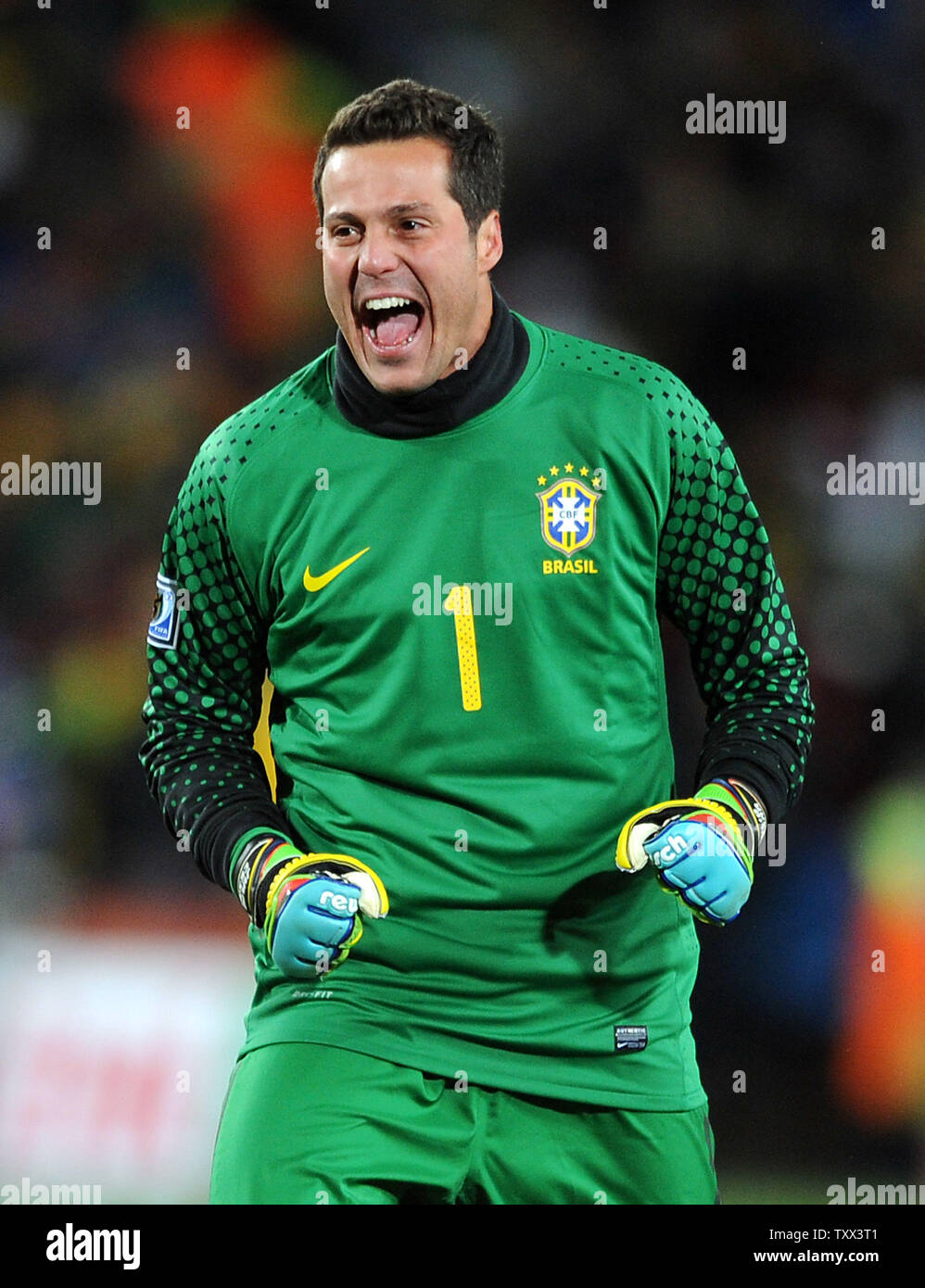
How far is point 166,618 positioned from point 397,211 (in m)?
0.60

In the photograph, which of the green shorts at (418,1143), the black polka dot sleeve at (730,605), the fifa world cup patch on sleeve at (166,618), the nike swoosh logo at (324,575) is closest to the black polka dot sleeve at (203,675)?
the fifa world cup patch on sleeve at (166,618)

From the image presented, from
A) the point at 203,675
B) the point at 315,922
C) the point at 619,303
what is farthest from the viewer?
the point at 619,303

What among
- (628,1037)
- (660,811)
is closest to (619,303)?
(660,811)

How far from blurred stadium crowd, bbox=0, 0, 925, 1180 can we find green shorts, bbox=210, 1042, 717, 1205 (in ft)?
2.39

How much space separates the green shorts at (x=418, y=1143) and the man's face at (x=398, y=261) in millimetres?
849

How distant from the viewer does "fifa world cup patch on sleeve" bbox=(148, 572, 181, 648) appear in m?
2.08

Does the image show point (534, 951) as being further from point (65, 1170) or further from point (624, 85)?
point (624, 85)

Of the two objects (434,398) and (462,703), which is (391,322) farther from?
(462,703)

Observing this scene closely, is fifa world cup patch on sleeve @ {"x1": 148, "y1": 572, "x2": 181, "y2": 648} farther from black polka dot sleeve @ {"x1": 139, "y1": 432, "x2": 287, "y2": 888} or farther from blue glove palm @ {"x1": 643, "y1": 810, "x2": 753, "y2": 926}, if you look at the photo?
blue glove palm @ {"x1": 643, "y1": 810, "x2": 753, "y2": 926}

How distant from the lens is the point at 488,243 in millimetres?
2105

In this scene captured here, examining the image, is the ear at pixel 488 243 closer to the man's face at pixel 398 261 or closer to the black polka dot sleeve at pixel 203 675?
the man's face at pixel 398 261

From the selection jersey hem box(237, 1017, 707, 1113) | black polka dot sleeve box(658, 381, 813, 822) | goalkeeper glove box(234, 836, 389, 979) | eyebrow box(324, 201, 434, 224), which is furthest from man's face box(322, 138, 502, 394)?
jersey hem box(237, 1017, 707, 1113)

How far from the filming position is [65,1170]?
101 inches

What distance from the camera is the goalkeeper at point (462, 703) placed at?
1.92 metres
